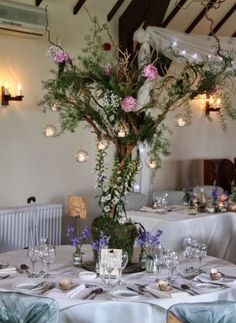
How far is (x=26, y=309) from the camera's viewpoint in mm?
2500

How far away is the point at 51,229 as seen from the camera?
6277 millimetres

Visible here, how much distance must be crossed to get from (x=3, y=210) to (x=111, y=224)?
9.24 ft

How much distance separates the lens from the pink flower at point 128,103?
2969 mm

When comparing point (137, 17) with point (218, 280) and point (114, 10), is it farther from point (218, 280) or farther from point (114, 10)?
point (218, 280)

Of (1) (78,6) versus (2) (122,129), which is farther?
(1) (78,6)

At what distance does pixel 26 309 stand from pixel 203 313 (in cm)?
80

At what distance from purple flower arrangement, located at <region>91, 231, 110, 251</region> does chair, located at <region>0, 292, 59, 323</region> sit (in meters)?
0.67

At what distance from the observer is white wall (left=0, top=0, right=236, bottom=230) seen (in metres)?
6.09

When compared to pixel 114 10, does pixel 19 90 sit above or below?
below

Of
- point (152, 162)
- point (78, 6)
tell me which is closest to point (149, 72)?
point (152, 162)

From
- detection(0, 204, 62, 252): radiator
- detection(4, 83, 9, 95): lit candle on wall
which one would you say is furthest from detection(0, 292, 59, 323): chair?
detection(4, 83, 9, 95): lit candle on wall

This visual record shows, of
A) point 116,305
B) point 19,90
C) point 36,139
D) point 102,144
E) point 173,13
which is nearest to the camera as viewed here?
point 116,305

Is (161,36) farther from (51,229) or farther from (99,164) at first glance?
(99,164)

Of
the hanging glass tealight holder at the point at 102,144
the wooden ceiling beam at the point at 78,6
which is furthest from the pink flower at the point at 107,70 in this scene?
the wooden ceiling beam at the point at 78,6
